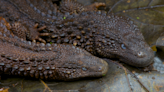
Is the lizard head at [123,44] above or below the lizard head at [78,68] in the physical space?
above

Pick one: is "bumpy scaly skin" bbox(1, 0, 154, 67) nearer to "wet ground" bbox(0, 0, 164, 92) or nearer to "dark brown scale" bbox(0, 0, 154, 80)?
"dark brown scale" bbox(0, 0, 154, 80)

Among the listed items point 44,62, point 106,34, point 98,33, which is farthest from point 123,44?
point 44,62

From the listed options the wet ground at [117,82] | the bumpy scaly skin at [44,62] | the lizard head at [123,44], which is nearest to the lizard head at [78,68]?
the bumpy scaly skin at [44,62]

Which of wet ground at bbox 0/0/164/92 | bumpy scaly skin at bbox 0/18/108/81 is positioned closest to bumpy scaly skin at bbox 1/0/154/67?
wet ground at bbox 0/0/164/92

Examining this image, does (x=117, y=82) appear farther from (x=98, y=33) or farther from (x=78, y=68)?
(x=98, y=33)

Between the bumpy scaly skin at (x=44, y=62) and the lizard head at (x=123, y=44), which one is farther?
the lizard head at (x=123, y=44)

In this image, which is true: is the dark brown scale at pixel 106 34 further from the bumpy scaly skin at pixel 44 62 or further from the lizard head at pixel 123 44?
the bumpy scaly skin at pixel 44 62
